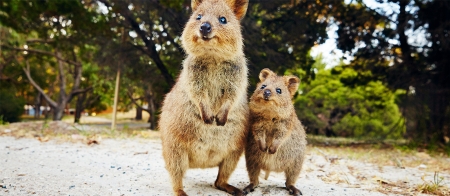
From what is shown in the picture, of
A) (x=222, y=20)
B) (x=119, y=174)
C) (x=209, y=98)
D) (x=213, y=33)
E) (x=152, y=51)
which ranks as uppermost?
(x=152, y=51)

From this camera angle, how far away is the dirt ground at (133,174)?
13.1 ft

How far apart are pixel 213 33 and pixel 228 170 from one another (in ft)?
4.92

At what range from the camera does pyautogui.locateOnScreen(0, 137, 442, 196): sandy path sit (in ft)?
12.9

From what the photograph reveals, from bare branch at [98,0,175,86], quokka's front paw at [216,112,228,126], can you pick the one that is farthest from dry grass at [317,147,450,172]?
bare branch at [98,0,175,86]

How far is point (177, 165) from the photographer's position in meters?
3.72

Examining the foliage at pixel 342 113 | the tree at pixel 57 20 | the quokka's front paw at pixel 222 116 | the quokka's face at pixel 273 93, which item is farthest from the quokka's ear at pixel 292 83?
the foliage at pixel 342 113

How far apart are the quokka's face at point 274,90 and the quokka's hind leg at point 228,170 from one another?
22.3 inches

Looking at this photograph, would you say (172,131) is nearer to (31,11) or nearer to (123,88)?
(31,11)

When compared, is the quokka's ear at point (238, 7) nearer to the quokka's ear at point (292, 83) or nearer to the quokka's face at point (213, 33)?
the quokka's face at point (213, 33)

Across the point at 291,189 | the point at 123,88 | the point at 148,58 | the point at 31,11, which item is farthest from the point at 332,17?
the point at 123,88

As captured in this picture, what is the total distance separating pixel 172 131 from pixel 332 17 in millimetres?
7715

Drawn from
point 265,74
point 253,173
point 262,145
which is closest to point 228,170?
point 253,173

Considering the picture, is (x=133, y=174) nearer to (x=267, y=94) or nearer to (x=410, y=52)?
(x=267, y=94)

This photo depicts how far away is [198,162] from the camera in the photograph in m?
3.81
